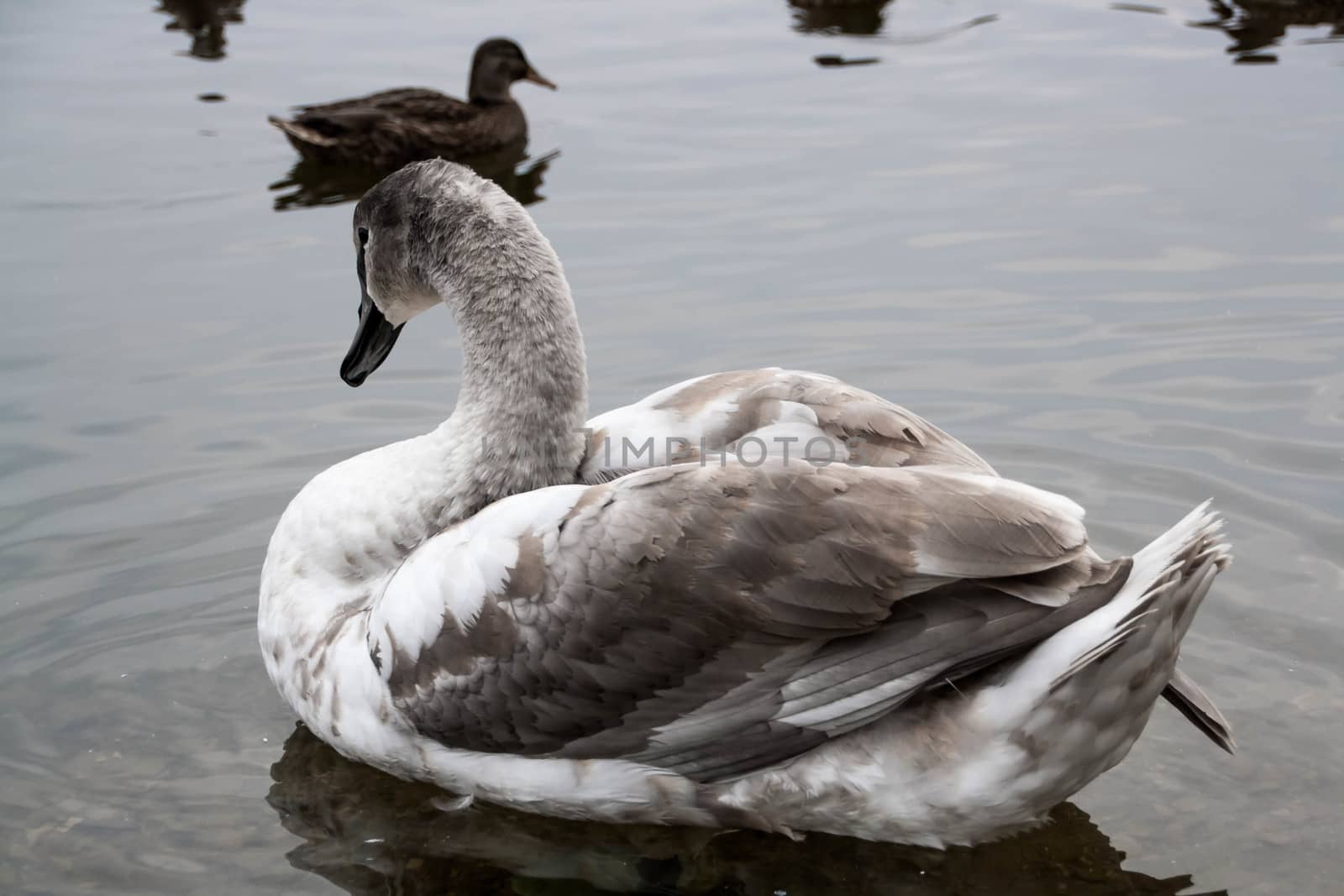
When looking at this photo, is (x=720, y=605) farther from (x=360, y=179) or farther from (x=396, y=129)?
(x=360, y=179)

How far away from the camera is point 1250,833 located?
4.30 m

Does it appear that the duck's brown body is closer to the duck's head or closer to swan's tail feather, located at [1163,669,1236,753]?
the duck's head

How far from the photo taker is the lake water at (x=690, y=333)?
4434mm

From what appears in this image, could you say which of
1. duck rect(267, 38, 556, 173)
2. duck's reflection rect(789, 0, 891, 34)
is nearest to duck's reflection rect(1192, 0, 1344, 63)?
duck's reflection rect(789, 0, 891, 34)

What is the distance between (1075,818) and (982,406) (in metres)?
2.47

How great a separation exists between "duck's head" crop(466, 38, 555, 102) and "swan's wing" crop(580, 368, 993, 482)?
680 cm

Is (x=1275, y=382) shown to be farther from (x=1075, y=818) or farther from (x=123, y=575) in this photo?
(x=123, y=575)

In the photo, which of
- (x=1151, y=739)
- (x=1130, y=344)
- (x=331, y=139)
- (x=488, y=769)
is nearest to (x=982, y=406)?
(x=1130, y=344)

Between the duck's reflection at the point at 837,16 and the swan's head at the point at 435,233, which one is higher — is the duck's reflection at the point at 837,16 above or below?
below

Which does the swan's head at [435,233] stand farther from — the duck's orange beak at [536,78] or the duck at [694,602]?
the duck's orange beak at [536,78]

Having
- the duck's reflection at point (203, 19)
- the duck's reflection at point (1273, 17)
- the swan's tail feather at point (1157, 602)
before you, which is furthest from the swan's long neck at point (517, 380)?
the duck's reflection at point (1273, 17)

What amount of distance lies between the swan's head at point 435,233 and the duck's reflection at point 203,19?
8.46m

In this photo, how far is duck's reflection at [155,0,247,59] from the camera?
1288 cm

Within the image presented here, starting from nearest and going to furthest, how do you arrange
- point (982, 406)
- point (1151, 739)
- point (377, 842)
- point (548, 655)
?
1. point (548, 655)
2. point (377, 842)
3. point (1151, 739)
4. point (982, 406)
